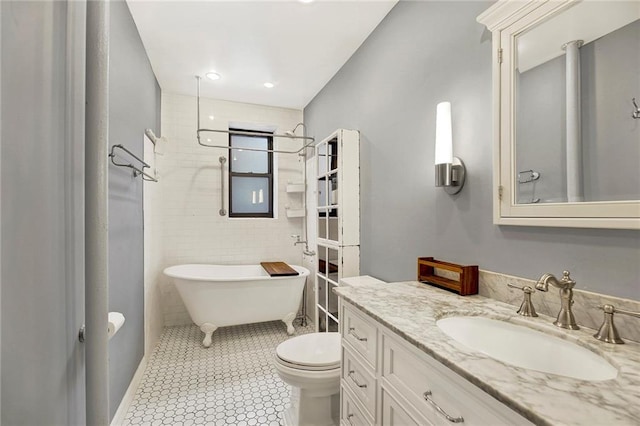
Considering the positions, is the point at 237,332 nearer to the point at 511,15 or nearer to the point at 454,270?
the point at 454,270

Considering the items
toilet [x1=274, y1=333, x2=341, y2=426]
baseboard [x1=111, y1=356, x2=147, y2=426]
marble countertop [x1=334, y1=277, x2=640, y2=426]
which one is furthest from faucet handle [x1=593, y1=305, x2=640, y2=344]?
baseboard [x1=111, y1=356, x2=147, y2=426]

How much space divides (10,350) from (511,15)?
1.80 m

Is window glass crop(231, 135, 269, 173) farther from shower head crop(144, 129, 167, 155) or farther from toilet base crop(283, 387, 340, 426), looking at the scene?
toilet base crop(283, 387, 340, 426)

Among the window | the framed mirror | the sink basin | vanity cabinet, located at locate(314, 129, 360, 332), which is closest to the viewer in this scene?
the sink basin

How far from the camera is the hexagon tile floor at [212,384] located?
1.86m

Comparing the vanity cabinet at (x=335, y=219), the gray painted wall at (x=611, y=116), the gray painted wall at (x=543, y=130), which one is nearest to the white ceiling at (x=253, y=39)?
the vanity cabinet at (x=335, y=219)

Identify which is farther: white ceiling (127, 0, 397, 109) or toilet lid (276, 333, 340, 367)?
white ceiling (127, 0, 397, 109)

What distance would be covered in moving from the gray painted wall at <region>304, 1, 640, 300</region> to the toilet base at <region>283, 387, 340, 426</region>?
0.88 meters

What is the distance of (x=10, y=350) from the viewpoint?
Result: 0.49m

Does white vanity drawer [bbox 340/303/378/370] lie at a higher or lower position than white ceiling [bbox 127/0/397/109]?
lower

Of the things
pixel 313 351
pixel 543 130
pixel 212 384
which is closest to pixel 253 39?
pixel 543 130

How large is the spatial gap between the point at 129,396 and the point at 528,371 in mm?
2379

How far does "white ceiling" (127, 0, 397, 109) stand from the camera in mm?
2006

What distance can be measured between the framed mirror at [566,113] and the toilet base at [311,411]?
139cm
